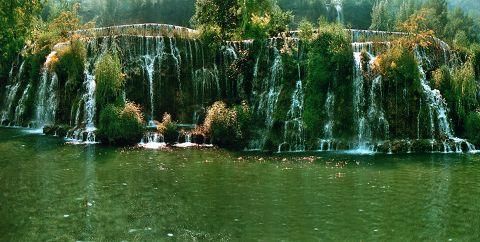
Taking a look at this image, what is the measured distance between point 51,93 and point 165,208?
956 inches

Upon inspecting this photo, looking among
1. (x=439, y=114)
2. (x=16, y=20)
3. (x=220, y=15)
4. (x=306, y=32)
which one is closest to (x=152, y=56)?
(x=220, y=15)

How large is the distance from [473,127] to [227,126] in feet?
47.4

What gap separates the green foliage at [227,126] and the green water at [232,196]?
8.00ft

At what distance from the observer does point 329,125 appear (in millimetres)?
35281

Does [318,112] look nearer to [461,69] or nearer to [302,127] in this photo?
[302,127]

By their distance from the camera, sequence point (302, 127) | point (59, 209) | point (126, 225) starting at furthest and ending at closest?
point (302, 127), point (59, 209), point (126, 225)

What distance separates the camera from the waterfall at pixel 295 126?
111 feet

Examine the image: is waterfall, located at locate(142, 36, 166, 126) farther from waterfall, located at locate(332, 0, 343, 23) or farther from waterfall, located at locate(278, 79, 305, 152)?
waterfall, located at locate(332, 0, 343, 23)

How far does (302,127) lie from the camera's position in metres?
34.8

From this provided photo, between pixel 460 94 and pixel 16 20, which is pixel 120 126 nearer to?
pixel 16 20

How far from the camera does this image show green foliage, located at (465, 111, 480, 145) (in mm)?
33844

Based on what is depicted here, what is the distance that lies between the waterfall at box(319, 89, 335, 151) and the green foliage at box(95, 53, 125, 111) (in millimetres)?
12869

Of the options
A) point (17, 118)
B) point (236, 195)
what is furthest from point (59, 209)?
point (17, 118)

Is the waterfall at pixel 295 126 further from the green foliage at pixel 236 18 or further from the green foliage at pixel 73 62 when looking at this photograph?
the green foliage at pixel 73 62
